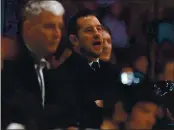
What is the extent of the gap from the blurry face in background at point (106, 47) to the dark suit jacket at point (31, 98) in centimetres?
48

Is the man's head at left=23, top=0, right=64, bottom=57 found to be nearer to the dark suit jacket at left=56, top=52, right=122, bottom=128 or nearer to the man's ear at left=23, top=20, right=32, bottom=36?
the man's ear at left=23, top=20, right=32, bottom=36

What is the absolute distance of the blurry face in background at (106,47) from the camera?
398 centimetres

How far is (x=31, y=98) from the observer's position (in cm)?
398

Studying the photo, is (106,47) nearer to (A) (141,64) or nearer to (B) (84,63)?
(B) (84,63)

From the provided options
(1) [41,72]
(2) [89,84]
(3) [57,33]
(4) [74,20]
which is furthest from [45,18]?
(2) [89,84]

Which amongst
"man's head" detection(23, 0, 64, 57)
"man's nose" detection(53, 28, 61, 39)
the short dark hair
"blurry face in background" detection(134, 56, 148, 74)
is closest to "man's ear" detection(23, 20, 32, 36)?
"man's head" detection(23, 0, 64, 57)

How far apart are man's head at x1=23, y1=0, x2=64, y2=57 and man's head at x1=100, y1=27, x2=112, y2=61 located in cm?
46

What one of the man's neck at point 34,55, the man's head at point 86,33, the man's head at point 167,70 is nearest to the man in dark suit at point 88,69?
the man's head at point 86,33

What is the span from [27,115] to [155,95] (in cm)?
135

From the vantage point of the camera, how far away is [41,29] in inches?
155

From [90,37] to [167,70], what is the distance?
0.88 meters

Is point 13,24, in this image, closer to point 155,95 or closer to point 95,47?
point 95,47

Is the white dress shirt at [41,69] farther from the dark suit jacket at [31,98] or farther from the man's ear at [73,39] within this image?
the man's ear at [73,39]

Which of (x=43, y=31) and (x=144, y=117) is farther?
(x=144, y=117)
